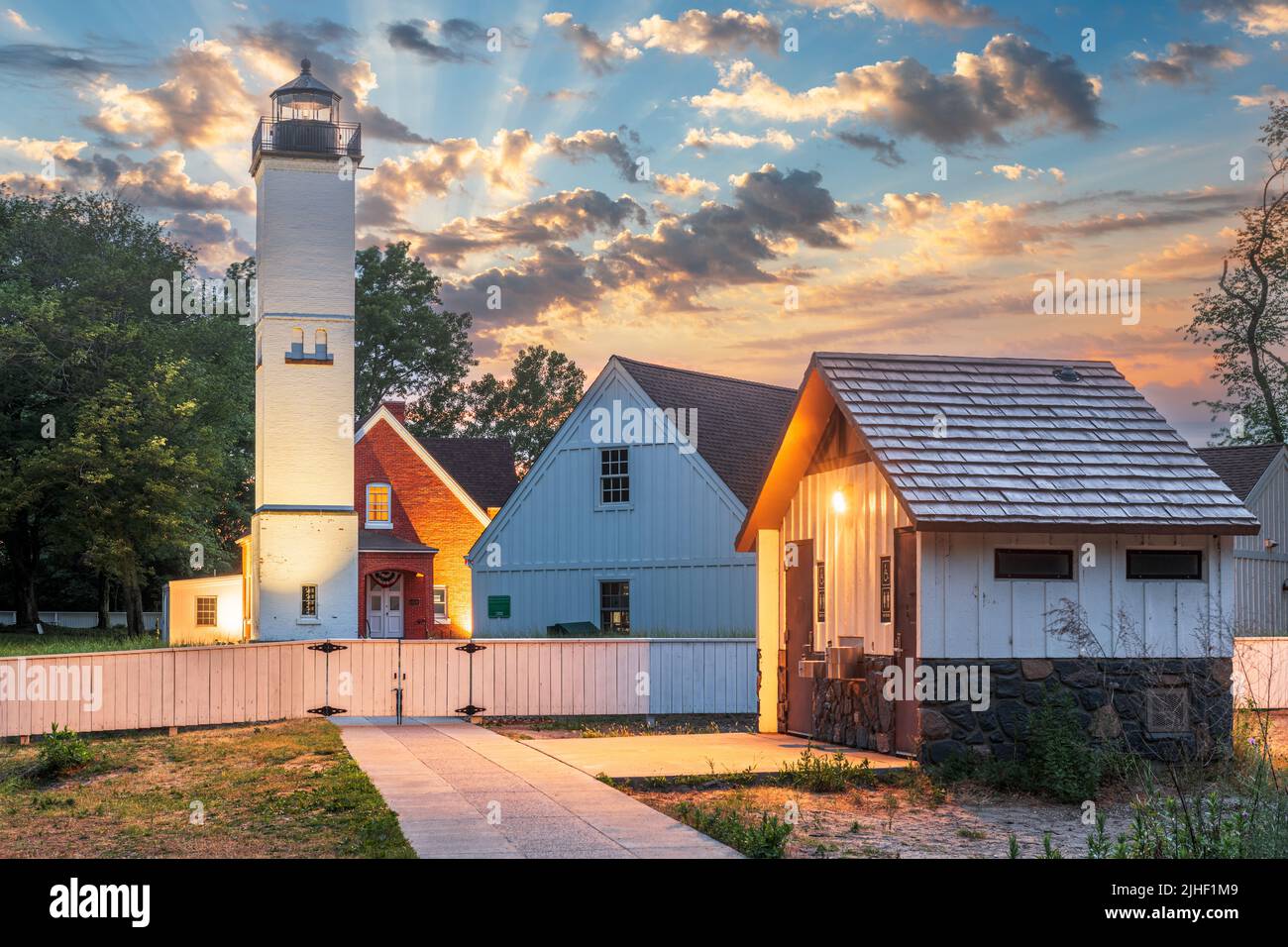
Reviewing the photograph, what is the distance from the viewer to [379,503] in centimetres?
4759

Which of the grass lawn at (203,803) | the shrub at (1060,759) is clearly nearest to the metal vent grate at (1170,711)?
the shrub at (1060,759)

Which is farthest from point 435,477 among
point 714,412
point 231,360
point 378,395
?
point 378,395

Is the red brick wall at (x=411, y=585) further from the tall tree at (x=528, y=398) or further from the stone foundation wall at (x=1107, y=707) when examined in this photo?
the stone foundation wall at (x=1107, y=707)

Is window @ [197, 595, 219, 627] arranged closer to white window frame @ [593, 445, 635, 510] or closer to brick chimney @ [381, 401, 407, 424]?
brick chimney @ [381, 401, 407, 424]

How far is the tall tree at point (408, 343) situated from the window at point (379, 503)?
22.2 meters

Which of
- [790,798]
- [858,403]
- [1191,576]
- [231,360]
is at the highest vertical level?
[231,360]

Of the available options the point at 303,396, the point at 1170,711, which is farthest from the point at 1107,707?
the point at 303,396

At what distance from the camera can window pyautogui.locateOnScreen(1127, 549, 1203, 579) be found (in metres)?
16.4

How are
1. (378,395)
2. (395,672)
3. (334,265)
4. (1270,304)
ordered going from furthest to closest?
(378,395) < (1270,304) < (334,265) < (395,672)

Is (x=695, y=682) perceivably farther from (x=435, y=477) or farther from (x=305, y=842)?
(x=435, y=477)

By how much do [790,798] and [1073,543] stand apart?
4536 millimetres

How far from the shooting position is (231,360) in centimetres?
5238

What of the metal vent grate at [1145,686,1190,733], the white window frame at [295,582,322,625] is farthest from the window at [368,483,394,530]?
the metal vent grate at [1145,686,1190,733]

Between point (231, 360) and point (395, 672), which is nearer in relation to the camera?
point (395, 672)
